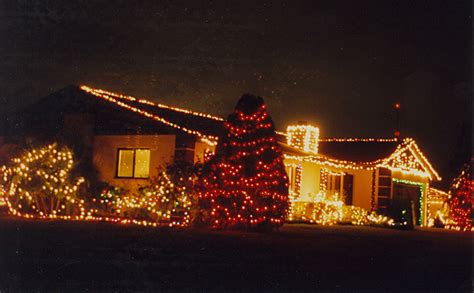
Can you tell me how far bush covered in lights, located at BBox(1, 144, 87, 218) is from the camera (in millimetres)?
20484

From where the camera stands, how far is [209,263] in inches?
411

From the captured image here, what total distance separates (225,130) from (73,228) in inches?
180

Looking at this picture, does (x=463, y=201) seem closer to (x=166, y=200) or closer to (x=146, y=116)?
(x=146, y=116)

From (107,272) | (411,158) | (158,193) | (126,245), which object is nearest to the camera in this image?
(107,272)

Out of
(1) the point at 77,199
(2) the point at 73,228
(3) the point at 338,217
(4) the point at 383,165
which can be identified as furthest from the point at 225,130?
(4) the point at 383,165

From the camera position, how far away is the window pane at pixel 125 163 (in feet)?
75.4

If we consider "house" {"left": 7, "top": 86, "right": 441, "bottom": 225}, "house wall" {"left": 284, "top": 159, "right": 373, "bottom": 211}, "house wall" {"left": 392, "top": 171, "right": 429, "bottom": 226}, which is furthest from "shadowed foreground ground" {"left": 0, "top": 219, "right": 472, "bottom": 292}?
"house wall" {"left": 392, "top": 171, "right": 429, "bottom": 226}

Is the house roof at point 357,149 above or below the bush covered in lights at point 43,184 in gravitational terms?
above

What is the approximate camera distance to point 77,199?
2102cm

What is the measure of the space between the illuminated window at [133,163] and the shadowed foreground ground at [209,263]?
291 inches

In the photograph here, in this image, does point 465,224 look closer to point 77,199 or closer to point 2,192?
point 77,199

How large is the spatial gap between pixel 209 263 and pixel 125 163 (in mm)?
13129

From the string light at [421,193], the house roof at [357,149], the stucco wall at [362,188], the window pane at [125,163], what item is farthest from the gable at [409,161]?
the window pane at [125,163]

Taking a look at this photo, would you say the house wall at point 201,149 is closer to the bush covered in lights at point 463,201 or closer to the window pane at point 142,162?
the window pane at point 142,162
